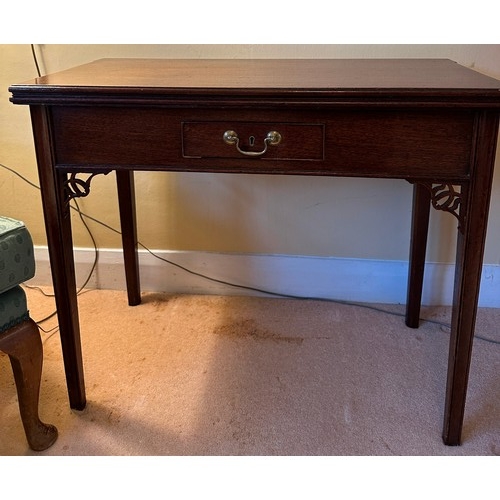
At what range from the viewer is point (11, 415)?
1.31 m

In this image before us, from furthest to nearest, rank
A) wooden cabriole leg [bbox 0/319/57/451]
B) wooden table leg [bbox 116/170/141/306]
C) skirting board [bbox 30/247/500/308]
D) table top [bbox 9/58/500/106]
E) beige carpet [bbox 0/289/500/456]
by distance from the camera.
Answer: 1. skirting board [bbox 30/247/500/308]
2. wooden table leg [bbox 116/170/141/306]
3. beige carpet [bbox 0/289/500/456]
4. wooden cabriole leg [bbox 0/319/57/451]
5. table top [bbox 9/58/500/106]

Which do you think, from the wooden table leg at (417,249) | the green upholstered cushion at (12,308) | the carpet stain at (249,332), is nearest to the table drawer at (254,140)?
the green upholstered cushion at (12,308)

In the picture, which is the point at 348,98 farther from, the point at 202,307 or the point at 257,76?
the point at 202,307

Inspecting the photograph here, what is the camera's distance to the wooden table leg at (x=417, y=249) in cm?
152

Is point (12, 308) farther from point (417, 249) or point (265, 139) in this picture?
point (417, 249)

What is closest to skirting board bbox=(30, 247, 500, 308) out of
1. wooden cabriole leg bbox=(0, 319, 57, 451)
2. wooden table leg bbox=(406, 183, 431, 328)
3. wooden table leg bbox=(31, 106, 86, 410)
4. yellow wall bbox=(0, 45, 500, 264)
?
yellow wall bbox=(0, 45, 500, 264)

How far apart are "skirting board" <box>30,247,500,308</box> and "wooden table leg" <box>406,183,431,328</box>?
0.15 metres

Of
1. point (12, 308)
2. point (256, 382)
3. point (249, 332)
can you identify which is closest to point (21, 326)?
point (12, 308)

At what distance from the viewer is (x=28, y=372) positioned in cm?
A: 116

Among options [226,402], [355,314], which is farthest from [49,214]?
[355,314]

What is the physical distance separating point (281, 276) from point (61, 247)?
2.51 feet

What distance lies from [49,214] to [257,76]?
48 cm

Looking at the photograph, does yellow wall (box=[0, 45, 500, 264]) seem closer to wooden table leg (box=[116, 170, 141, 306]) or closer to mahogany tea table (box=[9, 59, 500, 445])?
wooden table leg (box=[116, 170, 141, 306])

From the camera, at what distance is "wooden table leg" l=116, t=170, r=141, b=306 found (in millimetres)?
1636
